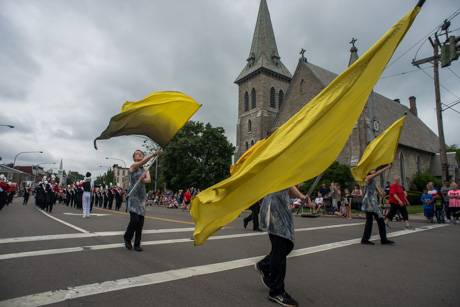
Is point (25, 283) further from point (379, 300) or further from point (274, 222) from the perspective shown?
point (379, 300)

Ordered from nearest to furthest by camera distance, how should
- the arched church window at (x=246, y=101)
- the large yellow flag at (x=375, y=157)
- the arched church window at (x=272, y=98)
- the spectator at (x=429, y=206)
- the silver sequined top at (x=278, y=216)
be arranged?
1. the silver sequined top at (x=278, y=216)
2. the large yellow flag at (x=375, y=157)
3. the spectator at (x=429, y=206)
4. the arched church window at (x=272, y=98)
5. the arched church window at (x=246, y=101)

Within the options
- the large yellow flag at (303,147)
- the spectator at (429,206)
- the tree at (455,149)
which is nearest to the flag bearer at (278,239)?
the large yellow flag at (303,147)

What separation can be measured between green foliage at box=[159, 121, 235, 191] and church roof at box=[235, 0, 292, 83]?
40.3ft

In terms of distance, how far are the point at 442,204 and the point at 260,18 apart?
5050 cm

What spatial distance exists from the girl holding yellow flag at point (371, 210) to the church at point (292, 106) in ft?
92.4

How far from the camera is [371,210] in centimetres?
755

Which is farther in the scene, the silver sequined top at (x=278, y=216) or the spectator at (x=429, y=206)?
the spectator at (x=429, y=206)

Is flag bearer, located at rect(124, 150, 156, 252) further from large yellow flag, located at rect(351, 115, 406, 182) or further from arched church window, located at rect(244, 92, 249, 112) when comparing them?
arched church window, located at rect(244, 92, 249, 112)

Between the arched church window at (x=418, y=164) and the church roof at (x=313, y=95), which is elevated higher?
the church roof at (x=313, y=95)

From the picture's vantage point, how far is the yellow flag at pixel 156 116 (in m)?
6.49

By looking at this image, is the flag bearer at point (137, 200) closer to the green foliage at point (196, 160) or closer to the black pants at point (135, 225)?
the black pants at point (135, 225)

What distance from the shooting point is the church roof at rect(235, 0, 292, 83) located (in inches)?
1996

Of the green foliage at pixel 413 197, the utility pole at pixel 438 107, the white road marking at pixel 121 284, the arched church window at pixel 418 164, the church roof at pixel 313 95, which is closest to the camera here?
the white road marking at pixel 121 284

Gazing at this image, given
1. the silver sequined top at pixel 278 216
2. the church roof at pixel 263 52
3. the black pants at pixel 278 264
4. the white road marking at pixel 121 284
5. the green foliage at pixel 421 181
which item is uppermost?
the church roof at pixel 263 52
